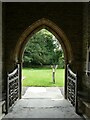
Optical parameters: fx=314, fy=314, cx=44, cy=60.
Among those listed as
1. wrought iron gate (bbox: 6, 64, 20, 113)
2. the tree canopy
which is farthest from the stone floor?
the tree canopy

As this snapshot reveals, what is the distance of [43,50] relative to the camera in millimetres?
18031

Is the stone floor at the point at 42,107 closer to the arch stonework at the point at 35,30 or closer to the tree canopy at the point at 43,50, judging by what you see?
the arch stonework at the point at 35,30

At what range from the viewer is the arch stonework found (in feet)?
23.1

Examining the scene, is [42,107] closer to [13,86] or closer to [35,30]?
[13,86]

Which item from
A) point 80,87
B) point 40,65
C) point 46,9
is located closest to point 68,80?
point 80,87

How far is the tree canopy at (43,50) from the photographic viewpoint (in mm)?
17344

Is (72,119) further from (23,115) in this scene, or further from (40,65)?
(40,65)

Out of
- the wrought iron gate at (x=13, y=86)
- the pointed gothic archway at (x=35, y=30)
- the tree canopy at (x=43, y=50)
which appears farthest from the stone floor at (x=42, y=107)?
the tree canopy at (x=43, y=50)

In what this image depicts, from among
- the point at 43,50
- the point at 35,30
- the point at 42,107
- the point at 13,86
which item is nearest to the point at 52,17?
the point at 35,30

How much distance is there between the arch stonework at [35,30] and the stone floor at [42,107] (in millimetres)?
942

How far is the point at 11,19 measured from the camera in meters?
7.00

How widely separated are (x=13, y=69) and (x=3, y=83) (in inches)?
20.1

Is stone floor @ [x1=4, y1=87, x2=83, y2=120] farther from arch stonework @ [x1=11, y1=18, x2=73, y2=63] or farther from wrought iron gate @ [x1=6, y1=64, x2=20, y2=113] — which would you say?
arch stonework @ [x1=11, y1=18, x2=73, y2=63]

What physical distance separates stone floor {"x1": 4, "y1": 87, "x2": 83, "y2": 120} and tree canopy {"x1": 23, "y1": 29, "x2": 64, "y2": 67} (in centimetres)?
956
